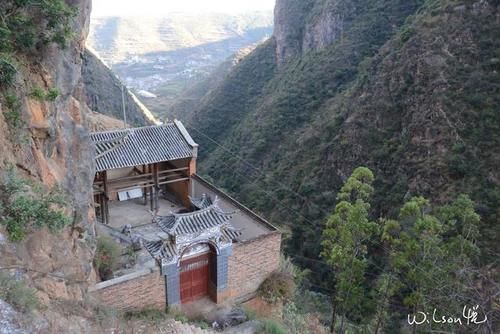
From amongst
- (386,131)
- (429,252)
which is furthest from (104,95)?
(429,252)

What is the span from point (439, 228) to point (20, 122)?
1197 centimetres

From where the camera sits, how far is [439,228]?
537 inches

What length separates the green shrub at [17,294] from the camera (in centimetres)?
663

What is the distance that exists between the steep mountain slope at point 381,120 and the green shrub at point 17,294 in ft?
68.3

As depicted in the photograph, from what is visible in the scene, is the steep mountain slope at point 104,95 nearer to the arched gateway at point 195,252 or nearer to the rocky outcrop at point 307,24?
the rocky outcrop at point 307,24

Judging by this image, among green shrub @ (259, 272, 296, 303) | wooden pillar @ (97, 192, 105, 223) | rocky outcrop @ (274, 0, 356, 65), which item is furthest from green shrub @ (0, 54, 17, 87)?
rocky outcrop @ (274, 0, 356, 65)

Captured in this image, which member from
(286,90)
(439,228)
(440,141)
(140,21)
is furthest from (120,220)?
(140,21)

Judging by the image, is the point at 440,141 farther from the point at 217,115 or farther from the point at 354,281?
the point at 217,115

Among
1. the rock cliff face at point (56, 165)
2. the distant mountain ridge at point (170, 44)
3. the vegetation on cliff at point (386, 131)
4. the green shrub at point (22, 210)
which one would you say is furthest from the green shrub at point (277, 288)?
the distant mountain ridge at point (170, 44)

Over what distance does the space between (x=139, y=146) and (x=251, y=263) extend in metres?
6.69

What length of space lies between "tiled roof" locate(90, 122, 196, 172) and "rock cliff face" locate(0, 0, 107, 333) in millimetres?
3638

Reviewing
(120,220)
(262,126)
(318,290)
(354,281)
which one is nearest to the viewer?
(354,281)

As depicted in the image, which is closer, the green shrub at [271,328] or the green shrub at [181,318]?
the green shrub at [271,328]

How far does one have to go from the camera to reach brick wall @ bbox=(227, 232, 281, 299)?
49.9 feet
